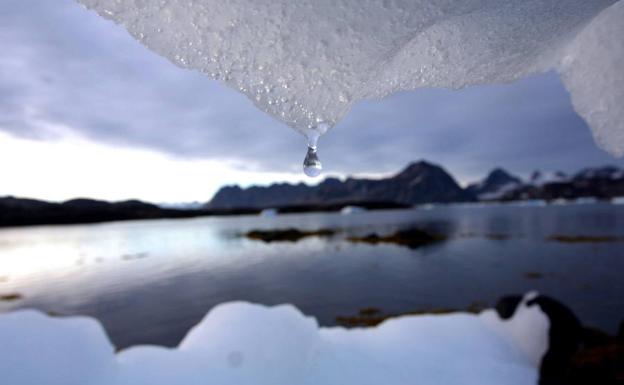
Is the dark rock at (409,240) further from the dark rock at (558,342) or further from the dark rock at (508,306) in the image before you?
the dark rock at (558,342)

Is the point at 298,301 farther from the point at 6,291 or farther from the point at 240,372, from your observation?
the point at 6,291

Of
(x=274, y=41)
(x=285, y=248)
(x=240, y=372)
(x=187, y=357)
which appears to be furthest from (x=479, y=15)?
(x=285, y=248)

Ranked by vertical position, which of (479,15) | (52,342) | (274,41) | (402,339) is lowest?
(402,339)

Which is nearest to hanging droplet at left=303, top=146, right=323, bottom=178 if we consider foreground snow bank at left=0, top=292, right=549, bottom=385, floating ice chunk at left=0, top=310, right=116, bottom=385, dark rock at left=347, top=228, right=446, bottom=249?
foreground snow bank at left=0, top=292, right=549, bottom=385

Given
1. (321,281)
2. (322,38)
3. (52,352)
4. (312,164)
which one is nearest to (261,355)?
(52,352)

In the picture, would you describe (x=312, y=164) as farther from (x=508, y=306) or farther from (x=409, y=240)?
(x=409, y=240)

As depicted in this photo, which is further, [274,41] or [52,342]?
[52,342]

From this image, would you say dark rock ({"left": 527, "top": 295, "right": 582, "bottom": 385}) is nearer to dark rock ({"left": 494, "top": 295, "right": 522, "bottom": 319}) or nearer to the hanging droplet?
dark rock ({"left": 494, "top": 295, "right": 522, "bottom": 319})
